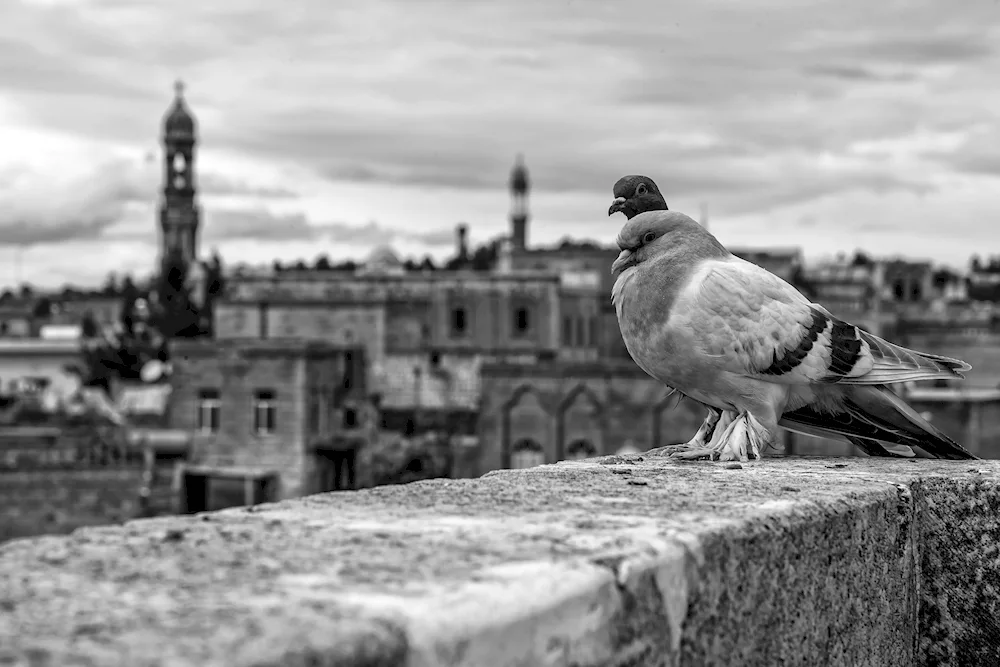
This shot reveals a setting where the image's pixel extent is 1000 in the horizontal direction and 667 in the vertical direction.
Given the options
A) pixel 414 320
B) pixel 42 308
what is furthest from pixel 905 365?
pixel 42 308

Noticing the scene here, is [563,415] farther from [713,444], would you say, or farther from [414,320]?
[713,444]

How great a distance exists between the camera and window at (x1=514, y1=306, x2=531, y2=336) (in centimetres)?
4512

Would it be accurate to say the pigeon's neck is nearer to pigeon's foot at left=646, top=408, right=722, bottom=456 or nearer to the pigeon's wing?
the pigeon's wing

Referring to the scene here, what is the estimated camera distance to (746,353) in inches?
166

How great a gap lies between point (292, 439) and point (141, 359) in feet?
62.0

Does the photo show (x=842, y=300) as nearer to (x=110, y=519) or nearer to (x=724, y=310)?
(x=110, y=519)

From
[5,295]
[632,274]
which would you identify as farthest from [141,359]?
[632,274]

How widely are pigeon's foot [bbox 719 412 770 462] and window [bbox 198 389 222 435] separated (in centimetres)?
3180

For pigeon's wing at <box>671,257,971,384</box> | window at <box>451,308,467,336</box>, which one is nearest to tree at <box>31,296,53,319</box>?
window at <box>451,308,467,336</box>

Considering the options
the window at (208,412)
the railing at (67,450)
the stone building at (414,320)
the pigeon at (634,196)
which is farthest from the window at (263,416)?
the pigeon at (634,196)

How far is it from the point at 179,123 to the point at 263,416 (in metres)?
35.1

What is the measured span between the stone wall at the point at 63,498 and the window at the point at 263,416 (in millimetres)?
3056

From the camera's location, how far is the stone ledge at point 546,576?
1.82 m

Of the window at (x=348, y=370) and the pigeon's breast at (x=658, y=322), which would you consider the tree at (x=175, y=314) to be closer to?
the window at (x=348, y=370)
